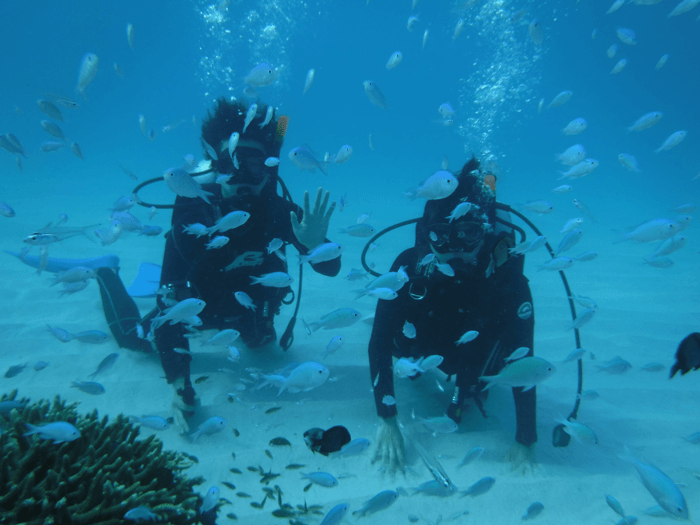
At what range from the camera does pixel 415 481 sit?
9.27ft

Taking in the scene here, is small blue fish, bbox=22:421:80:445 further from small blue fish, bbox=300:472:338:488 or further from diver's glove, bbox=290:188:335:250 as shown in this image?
diver's glove, bbox=290:188:335:250

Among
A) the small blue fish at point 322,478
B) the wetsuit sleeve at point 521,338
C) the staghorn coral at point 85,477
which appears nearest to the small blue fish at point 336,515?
the small blue fish at point 322,478

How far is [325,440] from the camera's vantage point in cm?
187

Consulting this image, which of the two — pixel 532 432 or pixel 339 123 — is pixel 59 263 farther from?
pixel 339 123

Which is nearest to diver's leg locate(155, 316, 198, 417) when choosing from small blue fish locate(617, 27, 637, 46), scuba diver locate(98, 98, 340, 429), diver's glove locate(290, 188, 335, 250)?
scuba diver locate(98, 98, 340, 429)

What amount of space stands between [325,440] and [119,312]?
446 cm

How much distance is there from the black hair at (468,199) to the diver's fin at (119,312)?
400 centimetres

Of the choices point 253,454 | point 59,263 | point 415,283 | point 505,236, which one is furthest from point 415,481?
point 59,263

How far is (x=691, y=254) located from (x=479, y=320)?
1517 centimetres

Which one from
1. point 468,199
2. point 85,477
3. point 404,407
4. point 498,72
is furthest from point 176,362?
point 498,72

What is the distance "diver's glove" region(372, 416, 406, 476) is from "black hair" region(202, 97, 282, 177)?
2875 millimetres

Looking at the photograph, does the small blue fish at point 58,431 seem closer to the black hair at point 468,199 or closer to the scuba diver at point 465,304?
the scuba diver at point 465,304

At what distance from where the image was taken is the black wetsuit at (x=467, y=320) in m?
3.06

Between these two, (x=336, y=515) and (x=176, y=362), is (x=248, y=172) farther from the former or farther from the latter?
(x=336, y=515)
